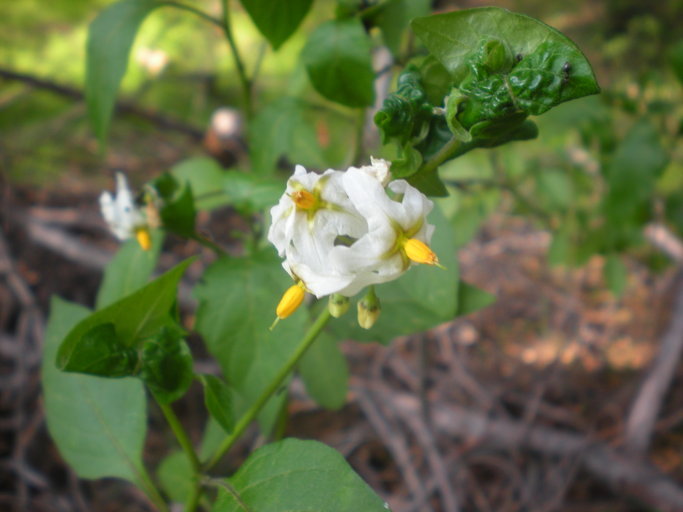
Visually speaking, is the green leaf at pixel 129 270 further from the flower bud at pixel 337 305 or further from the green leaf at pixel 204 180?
the flower bud at pixel 337 305

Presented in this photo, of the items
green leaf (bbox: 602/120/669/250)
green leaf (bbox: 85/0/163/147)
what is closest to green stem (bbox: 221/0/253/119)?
green leaf (bbox: 85/0/163/147)

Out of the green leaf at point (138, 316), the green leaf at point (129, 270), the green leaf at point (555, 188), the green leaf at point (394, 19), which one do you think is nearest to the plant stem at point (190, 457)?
the green leaf at point (138, 316)

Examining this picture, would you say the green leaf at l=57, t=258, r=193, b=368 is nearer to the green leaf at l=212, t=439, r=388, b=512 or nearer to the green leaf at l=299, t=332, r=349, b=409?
the green leaf at l=212, t=439, r=388, b=512

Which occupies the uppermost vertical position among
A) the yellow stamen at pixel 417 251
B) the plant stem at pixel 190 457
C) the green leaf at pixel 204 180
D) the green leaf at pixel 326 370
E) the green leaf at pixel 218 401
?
the yellow stamen at pixel 417 251

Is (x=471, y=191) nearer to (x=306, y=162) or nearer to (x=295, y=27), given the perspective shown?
(x=306, y=162)

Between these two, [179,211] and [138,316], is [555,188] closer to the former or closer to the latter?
[179,211]

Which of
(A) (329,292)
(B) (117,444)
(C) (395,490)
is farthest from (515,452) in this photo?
(A) (329,292)
